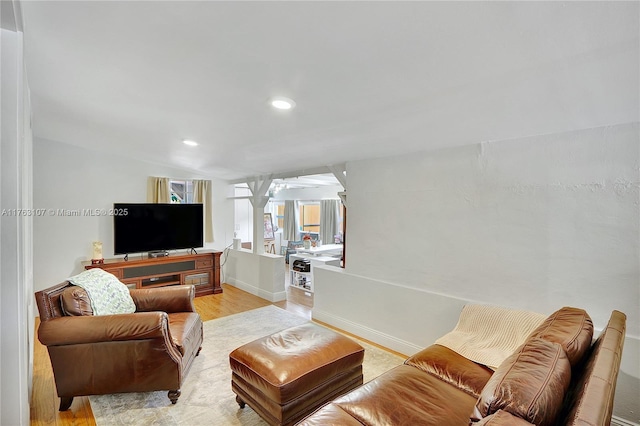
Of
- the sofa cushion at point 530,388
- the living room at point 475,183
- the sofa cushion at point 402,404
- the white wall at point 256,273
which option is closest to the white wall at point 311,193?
the white wall at point 256,273

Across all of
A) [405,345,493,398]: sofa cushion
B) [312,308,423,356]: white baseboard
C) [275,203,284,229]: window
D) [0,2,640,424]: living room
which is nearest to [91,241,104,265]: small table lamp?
[0,2,640,424]: living room

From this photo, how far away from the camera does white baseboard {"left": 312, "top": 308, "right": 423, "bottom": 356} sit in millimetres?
3012

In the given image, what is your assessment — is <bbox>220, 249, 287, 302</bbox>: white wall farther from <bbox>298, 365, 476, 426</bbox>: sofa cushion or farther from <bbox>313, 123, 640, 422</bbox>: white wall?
<bbox>298, 365, 476, 426</bbox>: sofa cushion

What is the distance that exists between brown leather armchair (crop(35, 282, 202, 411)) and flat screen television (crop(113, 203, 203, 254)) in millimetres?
2534

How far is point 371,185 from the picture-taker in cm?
343

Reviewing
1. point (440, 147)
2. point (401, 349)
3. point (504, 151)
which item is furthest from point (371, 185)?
point (401, 349)

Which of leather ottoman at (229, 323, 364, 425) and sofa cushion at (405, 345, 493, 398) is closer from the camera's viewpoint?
sofa cushion at (405, 345, 493, 398)

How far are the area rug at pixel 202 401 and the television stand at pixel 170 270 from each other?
1.92 m

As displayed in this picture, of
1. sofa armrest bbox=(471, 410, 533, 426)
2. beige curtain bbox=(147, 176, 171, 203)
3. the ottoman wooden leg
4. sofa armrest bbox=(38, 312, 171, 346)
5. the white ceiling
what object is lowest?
the ottoman wooden leg

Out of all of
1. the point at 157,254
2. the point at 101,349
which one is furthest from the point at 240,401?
the point at 157,254

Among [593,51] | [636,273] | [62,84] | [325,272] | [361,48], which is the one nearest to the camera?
[593,51]

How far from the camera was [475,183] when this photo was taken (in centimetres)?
259

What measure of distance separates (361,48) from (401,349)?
2.80m

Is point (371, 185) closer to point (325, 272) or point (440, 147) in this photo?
point (440, 147)
